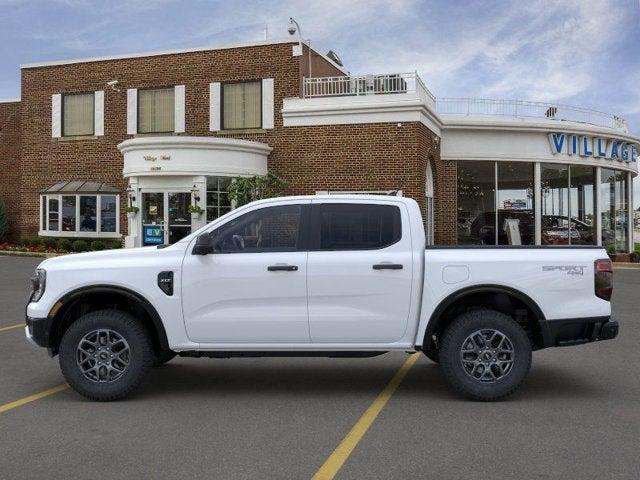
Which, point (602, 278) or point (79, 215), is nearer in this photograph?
point (602, 278)

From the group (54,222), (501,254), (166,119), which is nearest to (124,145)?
(166,119)

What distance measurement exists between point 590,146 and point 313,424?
24.7 meters

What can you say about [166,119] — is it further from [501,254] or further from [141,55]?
[501,254]

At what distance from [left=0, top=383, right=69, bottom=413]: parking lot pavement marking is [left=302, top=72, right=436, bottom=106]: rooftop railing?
57.4 feet

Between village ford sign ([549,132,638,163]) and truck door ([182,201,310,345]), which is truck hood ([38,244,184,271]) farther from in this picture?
village ford sign ([549,132,638,163])

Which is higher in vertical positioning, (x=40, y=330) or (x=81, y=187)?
(x=81, y=187)

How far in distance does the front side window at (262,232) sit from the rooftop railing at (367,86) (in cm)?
1677

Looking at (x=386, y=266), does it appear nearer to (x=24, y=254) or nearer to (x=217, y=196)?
(x=217, y=196)

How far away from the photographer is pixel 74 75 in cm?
2762

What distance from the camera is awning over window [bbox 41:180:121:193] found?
86.8 ft

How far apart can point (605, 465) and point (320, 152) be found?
Answer: 19694 mm

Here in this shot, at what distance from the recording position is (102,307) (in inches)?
264

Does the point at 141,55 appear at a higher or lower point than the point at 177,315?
higher

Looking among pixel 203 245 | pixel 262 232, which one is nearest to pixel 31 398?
pixel 203 245
